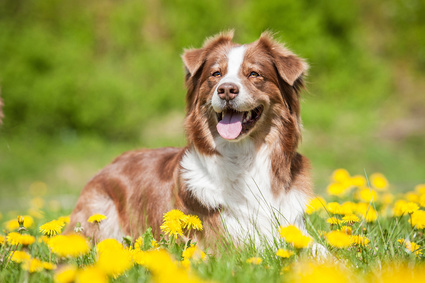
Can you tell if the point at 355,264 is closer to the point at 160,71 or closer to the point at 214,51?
the point at 214,51

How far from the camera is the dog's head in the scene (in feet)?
11.4

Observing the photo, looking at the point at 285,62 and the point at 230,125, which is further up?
the point at 285,62

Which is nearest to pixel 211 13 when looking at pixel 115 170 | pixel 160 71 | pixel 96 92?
pixel 160 71

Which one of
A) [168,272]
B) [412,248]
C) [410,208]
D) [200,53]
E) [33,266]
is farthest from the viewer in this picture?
[200,53]

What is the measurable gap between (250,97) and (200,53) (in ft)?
2.37

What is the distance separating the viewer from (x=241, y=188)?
346 cm

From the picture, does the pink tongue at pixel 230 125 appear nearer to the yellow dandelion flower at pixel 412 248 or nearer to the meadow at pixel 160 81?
the yellow dandelion flower at pixel 412 248

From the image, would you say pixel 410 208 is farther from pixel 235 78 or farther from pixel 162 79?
pixel 162 79

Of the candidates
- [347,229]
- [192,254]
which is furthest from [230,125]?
[192,254]

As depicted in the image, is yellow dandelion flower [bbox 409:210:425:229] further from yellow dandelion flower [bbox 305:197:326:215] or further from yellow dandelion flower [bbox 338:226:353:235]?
yellow dandelion flower [bbox 305:197:326:215]

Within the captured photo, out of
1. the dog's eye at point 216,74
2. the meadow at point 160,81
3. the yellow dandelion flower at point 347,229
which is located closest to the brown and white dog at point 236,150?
the dog's eye at point 216,74

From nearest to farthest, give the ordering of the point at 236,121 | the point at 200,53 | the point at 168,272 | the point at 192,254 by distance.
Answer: the point at 168,272 → the point at 192,254 → the point at 236,121 → the point at 200,53

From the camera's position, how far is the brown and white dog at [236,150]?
334cm

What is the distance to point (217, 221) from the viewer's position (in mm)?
3279
